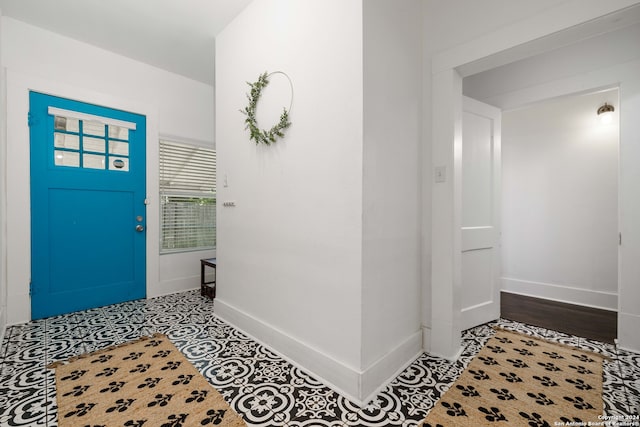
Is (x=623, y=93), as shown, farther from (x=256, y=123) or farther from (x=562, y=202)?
(x=256, y=123)

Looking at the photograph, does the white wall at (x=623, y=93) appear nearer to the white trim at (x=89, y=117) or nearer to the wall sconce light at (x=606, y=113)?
the wall sconce light at (x=606, y=113)

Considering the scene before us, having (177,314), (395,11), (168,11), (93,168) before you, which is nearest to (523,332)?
(395,11)

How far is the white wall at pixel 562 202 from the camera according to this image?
10.6ft

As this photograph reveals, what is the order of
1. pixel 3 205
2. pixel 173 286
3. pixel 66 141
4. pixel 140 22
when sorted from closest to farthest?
pixel 3 205
pixel 140 22
pixel 66 141
pixel 173 286

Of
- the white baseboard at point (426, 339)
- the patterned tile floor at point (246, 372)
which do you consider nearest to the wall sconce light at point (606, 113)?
the patterned tile floor at point (246, 372)

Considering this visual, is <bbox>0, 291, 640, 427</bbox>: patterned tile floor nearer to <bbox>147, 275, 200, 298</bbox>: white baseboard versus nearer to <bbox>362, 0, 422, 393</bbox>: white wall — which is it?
<bbox>362, 0, 422, 393</bbox>: white wall

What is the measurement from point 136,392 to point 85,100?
2.99 meters

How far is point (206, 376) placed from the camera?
1847 mm

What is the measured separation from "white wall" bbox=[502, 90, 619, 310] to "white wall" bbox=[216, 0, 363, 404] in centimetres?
264

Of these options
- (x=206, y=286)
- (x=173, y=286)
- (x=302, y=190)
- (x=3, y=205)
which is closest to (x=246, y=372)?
(x=302, y=190)

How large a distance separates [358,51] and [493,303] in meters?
2.68

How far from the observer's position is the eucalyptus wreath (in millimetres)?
2116

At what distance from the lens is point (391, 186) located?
191 cm

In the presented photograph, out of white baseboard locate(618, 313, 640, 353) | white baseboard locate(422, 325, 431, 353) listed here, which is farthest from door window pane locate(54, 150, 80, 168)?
white baseboard locate(618, 313, 640, 353)
